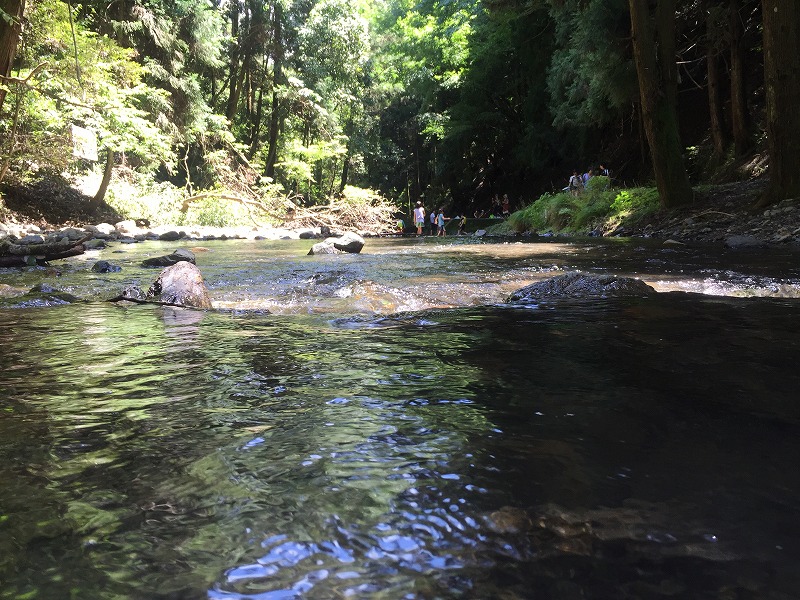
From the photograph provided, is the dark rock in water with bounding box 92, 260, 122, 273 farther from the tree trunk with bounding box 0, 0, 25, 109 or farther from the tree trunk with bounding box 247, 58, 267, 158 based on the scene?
the tree trunk with bounding box 247, 58, 267, 158

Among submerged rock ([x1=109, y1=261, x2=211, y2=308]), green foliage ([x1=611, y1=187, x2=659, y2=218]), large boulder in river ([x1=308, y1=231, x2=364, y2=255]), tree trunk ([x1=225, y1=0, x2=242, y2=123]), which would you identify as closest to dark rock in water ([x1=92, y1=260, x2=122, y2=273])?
submerged rock ([x1=109, y1=261, x2=211, y2=308])

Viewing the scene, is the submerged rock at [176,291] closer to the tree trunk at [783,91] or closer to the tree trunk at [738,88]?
the tree trunk at [783,91]

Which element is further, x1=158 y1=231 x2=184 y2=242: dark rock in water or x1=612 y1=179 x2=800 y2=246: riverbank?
x1=158 y1=231 x2=184 y2=242: dark rock in water

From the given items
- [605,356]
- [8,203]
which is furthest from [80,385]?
[8,203]

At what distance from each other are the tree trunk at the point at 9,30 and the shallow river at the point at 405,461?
8518mm

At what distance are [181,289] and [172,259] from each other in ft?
12.2

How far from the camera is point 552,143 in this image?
92.0ft

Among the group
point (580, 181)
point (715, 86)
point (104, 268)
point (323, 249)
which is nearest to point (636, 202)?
point (715, 86)

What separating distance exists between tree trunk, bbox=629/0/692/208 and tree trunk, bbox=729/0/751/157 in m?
3.46

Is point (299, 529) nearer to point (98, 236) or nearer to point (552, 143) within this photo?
point (98, 236)

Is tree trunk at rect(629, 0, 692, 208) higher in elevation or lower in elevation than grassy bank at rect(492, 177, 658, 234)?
higher

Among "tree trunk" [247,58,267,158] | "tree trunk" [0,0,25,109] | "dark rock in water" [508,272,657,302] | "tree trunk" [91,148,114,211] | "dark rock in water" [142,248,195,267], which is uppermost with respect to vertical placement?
"tree trunk" [247,58,267,158]

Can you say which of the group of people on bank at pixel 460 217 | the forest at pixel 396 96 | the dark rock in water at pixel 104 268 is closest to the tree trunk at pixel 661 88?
the forest at pixel 396 96

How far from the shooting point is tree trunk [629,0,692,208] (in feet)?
42.0
